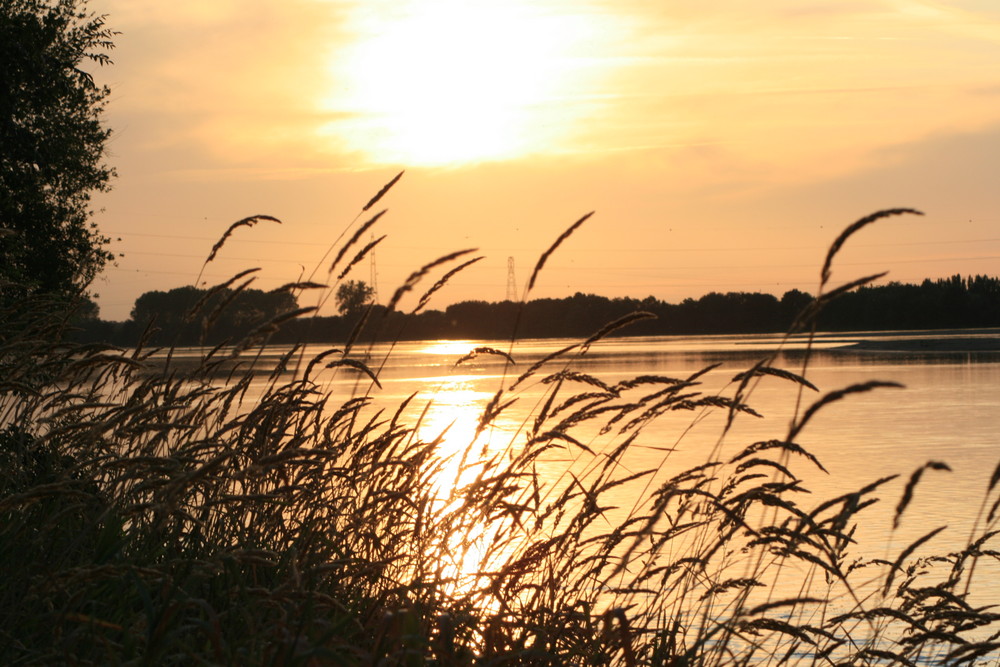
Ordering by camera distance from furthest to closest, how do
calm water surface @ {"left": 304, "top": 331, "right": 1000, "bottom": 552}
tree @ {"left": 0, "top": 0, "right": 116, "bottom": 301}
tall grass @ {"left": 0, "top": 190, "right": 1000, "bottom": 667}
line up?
tree @ {"left": 0, "top": 0, "right": 116, "bottom": 301}
calm water surface @ {"left": 304, "top": 331, "right": 1000, "bottom": 552}
tall grass @ {"left": 0, "top": 190, "right": 1000, "bottom": 667}

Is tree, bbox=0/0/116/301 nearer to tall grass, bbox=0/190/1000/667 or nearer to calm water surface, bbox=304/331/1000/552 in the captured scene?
calm water surface, bbox=304/331/1000/552

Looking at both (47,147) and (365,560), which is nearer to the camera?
(365,560)

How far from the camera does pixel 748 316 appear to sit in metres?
110

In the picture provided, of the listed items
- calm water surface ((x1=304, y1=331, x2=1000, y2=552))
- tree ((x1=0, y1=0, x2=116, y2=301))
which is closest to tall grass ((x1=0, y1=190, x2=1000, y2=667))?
calm water surface ((x1=304, y1=331, x2=1000, y2=552))

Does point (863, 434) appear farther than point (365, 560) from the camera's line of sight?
Yes

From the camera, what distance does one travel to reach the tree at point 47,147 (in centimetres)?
1603

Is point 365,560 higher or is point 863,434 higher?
point 365,560

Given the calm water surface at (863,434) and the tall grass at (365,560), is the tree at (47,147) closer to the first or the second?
the calm water surface at (863,434)

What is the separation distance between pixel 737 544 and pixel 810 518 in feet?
16.1

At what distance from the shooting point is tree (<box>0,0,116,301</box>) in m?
16.0

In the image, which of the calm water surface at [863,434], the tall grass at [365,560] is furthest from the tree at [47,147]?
the tall grass at [365,560]

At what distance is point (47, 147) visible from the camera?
58.3 feet

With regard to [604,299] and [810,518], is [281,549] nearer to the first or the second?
[810,518]

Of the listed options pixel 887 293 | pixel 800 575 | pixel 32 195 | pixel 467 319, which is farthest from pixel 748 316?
pixel 800 575
